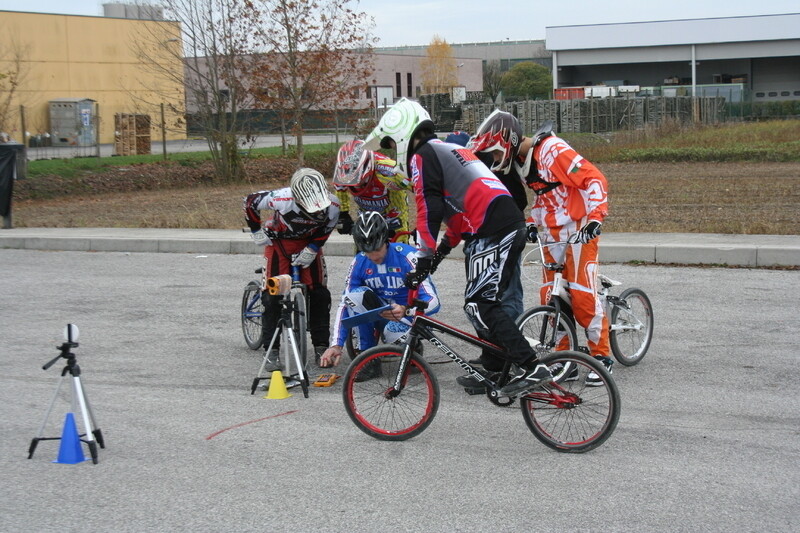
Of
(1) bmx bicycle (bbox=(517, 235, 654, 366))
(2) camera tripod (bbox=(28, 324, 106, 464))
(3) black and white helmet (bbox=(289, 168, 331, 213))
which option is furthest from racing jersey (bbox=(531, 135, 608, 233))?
(2) camera tripod (bbox=(28, 324, 106, 464))

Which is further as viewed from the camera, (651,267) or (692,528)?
(651,267)

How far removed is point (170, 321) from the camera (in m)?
9.83

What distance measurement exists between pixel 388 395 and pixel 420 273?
31.2 inches

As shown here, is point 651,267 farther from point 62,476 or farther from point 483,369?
point 62,476

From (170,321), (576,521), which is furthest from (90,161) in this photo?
(576,521)

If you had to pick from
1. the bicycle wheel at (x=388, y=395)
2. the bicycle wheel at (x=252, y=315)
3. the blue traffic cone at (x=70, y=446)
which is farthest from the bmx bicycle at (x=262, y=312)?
the blue traffic cone at (x=70, y=446)

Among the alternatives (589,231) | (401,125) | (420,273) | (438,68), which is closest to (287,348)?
(420,273)

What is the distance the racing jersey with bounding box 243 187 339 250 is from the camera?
754 cm

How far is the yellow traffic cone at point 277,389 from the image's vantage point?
274 inches

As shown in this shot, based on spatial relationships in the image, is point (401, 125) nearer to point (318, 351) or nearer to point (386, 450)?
point (386, 450)

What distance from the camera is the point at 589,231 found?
253 inches

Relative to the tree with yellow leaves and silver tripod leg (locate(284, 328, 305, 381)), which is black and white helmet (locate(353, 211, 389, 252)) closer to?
silver tripod leg (locate(284, 328, 305, 381))

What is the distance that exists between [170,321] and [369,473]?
5.02 metres

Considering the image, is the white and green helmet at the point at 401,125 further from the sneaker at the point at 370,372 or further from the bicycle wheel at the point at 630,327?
the bicycle wheel at the point at 630,327
